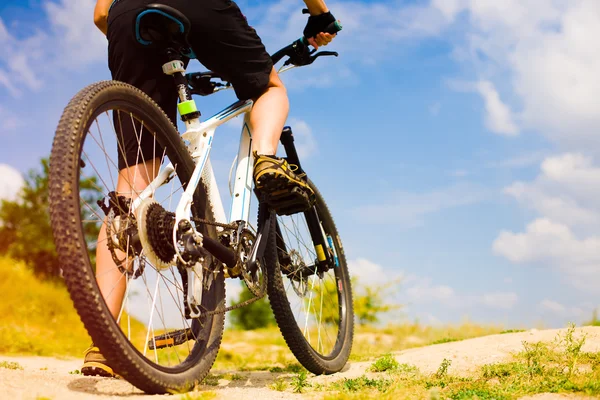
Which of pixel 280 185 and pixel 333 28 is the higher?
pixel 333 28

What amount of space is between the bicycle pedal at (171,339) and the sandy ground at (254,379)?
0.71 feet

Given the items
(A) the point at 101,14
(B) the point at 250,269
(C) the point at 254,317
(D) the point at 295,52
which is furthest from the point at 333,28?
(C) the point at 254,317

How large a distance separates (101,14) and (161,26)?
0.84 meters

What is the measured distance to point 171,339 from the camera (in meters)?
2.63

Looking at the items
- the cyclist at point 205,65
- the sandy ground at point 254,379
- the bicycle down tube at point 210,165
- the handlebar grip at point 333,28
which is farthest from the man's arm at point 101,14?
the sandy ground at point 254,379

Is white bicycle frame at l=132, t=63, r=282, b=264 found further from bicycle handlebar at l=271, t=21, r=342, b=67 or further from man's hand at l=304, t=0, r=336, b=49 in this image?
man's hand at l=304, t=0, r=336, b=49

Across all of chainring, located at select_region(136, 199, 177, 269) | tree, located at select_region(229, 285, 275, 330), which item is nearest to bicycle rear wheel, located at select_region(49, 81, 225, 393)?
chainring, located at select_region(136, 199, 177, 269)

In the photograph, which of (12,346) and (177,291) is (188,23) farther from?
(12,346)

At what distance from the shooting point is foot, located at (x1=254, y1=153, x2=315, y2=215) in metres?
2.60

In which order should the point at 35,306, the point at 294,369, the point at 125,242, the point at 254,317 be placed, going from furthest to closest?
1. the point at 254,317
2. the point at 35,306
3. the point at 294,369
4. the point at 125,242

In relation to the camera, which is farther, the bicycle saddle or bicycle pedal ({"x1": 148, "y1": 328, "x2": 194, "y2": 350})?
bicycle pedal ({"x1": 148, "y1": 328, "x2": 194, "y2": 350})

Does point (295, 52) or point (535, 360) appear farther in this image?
point (295, 52)

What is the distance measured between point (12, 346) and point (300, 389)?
202 inches

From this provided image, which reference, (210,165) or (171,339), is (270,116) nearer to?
(210,165)
